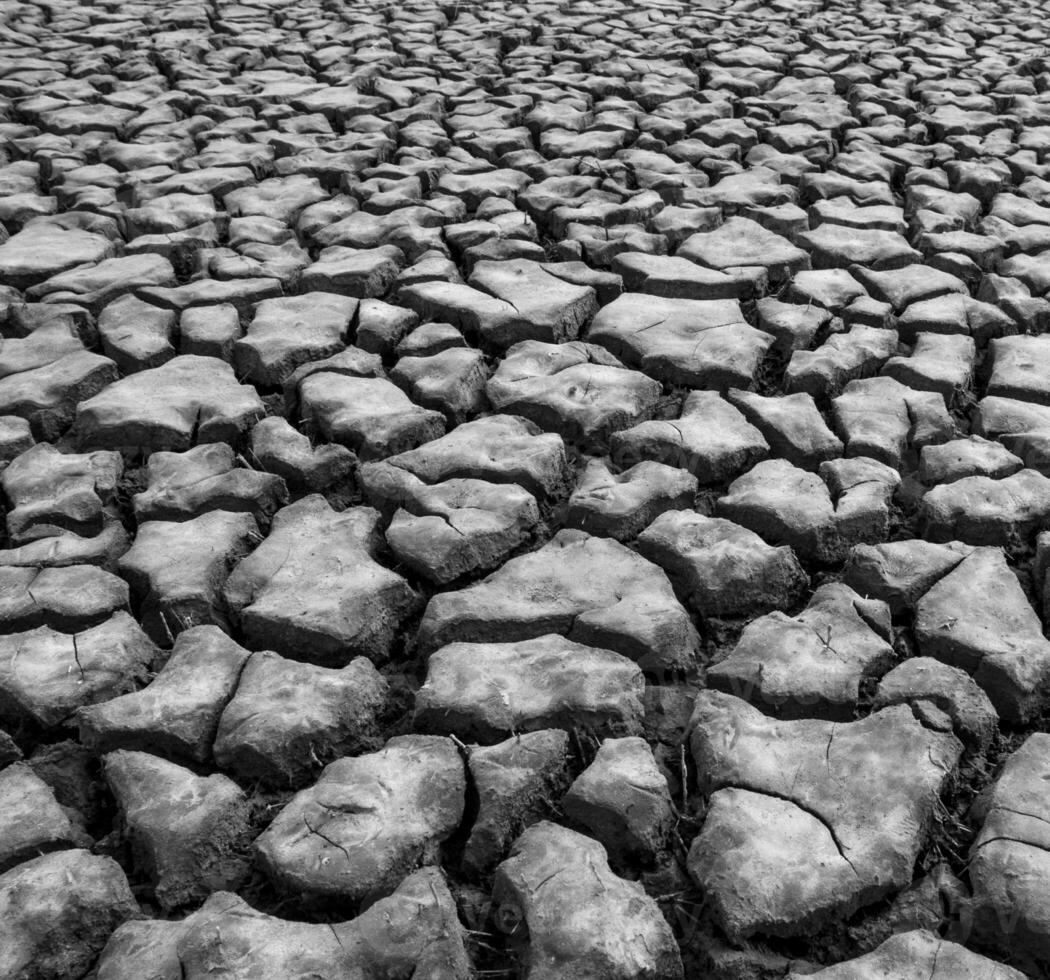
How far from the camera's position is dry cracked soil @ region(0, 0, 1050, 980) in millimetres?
1141

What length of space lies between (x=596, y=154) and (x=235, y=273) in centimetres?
136

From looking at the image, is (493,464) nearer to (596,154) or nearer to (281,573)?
(281,573)

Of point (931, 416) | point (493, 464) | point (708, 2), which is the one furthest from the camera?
point (708, 2)

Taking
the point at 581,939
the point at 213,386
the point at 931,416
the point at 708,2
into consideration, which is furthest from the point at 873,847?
the point at 708,2

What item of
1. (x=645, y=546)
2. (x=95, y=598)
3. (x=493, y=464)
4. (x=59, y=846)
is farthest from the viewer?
(x=493, y=464)

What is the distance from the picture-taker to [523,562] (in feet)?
5.31

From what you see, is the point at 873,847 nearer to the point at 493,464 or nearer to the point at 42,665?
the point at 493,464

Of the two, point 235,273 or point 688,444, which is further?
point 235,273

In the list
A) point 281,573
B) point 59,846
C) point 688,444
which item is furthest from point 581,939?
point 688,444

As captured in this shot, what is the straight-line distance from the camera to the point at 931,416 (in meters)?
1.98

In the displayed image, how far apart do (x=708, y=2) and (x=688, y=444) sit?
4.22 metres

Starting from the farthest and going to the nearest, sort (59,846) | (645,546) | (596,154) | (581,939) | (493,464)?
1. (596,154)
2. (493,464)
3. (645,546)
4. (59,846)
5. (581,939)

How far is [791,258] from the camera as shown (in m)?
2.59

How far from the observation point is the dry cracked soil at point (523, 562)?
1.14 m
